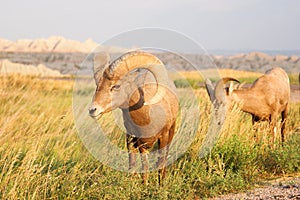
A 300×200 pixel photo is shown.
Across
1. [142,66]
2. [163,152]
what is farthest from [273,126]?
[142,66]

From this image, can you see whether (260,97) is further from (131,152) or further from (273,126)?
(131,152)

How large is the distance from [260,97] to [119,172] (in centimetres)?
535

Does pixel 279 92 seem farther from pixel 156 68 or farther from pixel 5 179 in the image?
pixel 5 179

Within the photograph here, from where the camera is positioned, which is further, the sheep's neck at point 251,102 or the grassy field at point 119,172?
the sheep's neck at point 251,102

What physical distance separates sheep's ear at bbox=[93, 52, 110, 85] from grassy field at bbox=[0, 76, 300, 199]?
1259mm

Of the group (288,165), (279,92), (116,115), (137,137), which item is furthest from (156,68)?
(279,92)

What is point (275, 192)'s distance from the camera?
22.7ft

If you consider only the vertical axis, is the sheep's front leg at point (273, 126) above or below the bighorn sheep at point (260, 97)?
below

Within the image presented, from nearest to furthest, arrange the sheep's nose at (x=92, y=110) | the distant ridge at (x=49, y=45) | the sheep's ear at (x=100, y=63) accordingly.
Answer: the sheep's nose at (x=92, y=110)
the sheep's ear at (x=100, y=63)
the distant ridge at (x=49, y=45)

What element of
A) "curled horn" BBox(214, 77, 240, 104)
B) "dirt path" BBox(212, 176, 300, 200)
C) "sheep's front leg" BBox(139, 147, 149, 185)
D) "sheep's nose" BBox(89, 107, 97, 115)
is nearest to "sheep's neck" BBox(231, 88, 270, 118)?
"curled horn" BBox(214, 77, 240, 104)

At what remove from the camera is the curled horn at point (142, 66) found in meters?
6.41

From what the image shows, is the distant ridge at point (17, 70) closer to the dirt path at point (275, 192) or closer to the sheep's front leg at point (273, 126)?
the sheep's front leg at point (273, 126)

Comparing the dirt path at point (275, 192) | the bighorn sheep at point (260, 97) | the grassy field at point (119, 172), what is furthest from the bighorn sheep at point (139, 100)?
the bighorn sheep at point (260, 97)

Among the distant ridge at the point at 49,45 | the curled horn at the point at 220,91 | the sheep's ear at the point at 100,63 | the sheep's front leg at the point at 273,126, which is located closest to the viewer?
the sheep's ear at the point at 100,63
